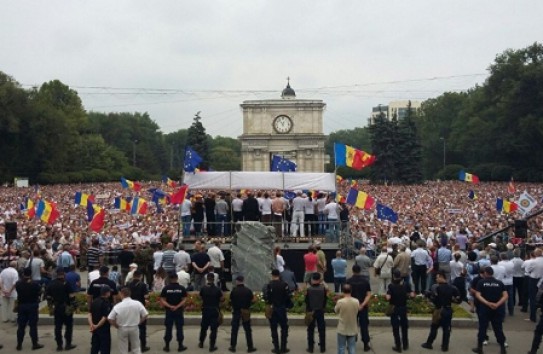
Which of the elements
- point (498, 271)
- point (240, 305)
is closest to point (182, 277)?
point (240, 305)

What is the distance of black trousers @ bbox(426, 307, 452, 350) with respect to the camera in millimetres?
12852

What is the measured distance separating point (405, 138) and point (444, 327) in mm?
65181

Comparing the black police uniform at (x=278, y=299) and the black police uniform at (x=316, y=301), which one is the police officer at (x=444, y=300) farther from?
the black police uniform at (x=278, y=299)

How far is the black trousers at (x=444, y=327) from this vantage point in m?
12.9

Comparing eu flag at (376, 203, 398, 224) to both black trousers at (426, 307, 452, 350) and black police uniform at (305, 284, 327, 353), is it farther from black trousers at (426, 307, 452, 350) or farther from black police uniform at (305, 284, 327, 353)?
black police uniform at (305, 284, 327, 353)

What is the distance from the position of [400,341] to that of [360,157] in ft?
34.7

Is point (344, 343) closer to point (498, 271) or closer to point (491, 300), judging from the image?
point (491, 300)

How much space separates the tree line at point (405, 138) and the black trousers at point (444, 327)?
5394 centimetres

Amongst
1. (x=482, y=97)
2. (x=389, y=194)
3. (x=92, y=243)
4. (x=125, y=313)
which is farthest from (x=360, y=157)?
(x=482, y=97)

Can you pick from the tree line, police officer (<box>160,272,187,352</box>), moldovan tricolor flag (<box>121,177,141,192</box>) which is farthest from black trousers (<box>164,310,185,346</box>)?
the tree line

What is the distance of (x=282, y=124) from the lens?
80.6 meters

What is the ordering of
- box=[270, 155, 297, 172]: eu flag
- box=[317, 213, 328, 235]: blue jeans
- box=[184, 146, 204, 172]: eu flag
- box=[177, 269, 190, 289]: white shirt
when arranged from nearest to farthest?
box=[177, 269, 190, 289]: white shirt, box=[317, 213, 328, 235]: blue jeans, box=[184, 146, 204, 172]: eu flag, box=[270, 155, 297, 172]: eu flag

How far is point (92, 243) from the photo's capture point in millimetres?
21234

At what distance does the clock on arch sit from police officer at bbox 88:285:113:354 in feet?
226
